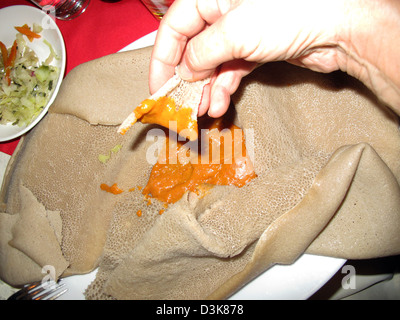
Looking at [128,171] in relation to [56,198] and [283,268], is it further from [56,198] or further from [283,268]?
[283,268]

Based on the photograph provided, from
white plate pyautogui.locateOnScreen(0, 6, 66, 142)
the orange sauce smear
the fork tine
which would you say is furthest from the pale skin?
the fork tine

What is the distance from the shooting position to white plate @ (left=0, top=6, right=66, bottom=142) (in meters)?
1.24

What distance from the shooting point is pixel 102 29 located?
4.44ft

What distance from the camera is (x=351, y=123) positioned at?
2.96 ft

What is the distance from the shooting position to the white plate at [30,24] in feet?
4.08

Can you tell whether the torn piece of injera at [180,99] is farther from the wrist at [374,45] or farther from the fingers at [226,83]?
the wrist at [374,45]

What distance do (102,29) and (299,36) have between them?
39.5 inches

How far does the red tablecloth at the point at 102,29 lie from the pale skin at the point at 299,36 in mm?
509

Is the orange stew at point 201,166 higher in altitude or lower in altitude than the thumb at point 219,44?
lower

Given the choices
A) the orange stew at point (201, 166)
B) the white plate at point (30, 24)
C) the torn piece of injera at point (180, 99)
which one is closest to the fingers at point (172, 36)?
the torn piece of injera at point (180, 99)

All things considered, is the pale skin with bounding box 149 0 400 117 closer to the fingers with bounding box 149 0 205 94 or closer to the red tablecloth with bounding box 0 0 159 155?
the fingers with bounding box 149 0 205 94

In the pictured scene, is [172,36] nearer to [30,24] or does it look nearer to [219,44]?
[219,44]

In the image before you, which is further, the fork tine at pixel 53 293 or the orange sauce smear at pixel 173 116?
the fork tine at pixel 53 293

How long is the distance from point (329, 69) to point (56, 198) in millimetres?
1011
